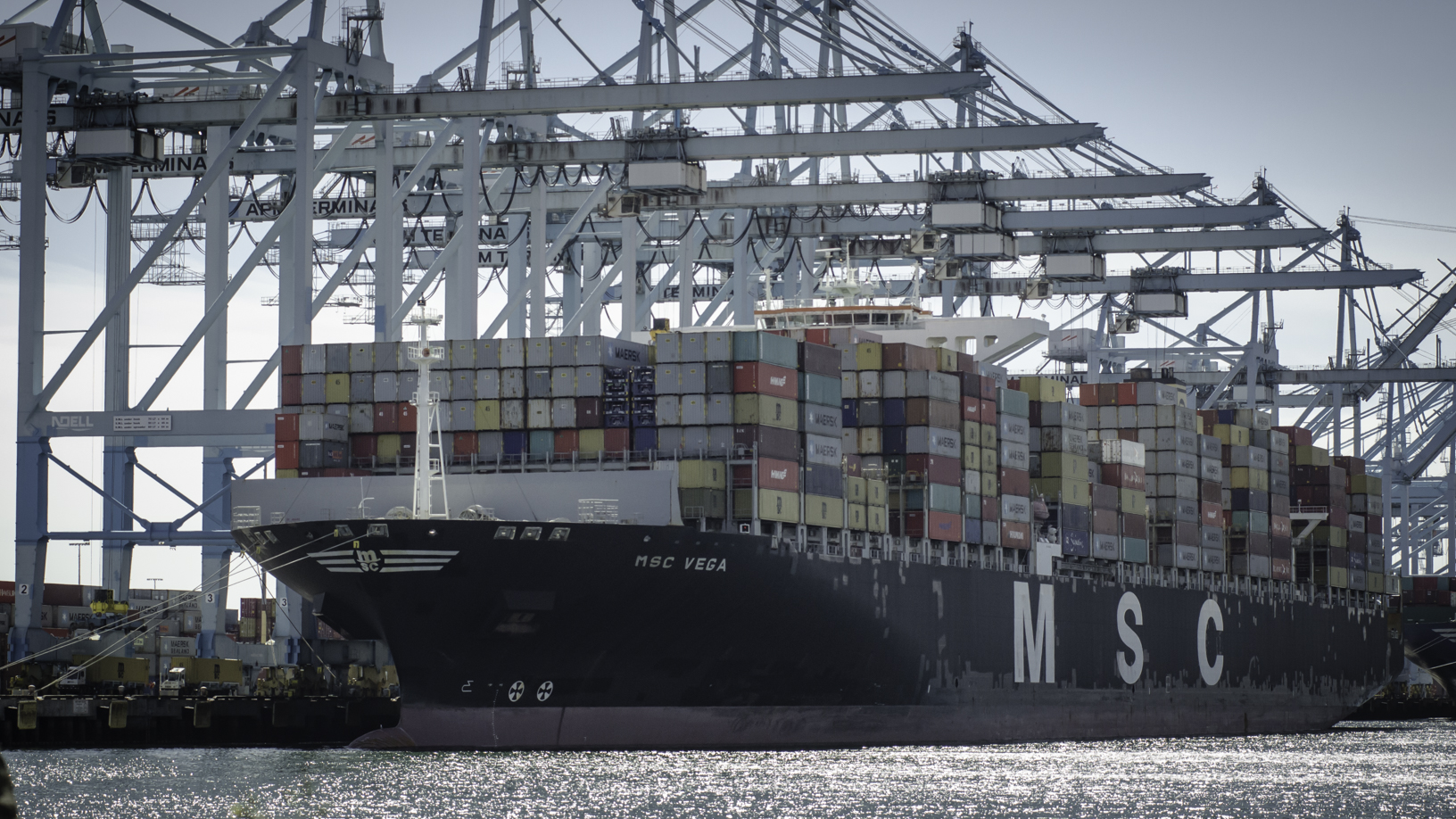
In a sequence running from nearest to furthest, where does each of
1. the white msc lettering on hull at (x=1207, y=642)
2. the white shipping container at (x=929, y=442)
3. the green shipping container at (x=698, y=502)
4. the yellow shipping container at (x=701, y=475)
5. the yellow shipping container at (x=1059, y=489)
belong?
the green shipping container at (x=698, y=502), the yellow shipping container at (x=701, y=475), the white shipping container at (x=929, y=442), the yellow shipping container at (x=1059, y=489), the white msc lettering on hull at (x=1207, y=642)

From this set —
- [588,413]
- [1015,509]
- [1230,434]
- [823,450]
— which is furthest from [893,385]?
[1230,434]

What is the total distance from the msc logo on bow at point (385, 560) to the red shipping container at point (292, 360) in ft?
21.2

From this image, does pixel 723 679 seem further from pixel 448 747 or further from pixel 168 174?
pixel 168 174

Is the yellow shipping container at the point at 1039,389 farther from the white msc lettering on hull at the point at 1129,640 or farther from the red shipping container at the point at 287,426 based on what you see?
the red shipping container at the point at 287,426

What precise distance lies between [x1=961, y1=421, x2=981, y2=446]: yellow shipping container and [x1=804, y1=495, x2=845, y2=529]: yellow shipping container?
5271mm

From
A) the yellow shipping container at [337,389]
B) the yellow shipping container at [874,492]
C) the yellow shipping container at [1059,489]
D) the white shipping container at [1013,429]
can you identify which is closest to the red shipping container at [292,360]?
the yellow shipping container at [337,389]

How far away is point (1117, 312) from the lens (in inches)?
2721

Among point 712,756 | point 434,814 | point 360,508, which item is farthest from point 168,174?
point 434,814

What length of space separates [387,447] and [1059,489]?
760 inches

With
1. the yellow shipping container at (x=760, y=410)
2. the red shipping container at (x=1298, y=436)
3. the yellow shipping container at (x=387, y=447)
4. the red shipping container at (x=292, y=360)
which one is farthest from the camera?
the red shipping container at (x=1298, y=436)

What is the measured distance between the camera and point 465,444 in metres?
36.8

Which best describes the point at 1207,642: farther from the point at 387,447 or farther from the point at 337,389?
the point at 337,389

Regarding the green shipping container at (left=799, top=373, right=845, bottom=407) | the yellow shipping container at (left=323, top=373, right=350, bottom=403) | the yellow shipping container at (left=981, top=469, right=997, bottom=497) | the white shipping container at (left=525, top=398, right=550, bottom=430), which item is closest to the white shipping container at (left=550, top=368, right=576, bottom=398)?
the white shipping container at (left=525, top=398, right=550, bottom=430)

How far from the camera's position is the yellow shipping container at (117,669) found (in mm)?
43281
